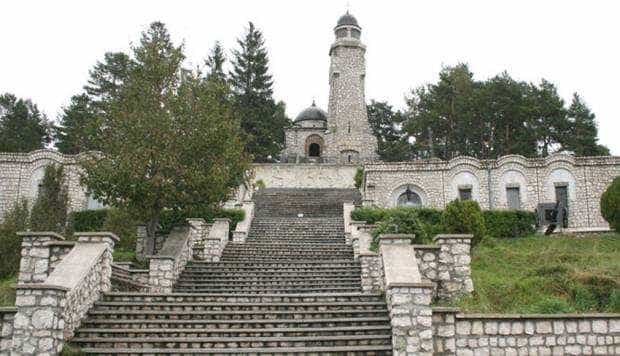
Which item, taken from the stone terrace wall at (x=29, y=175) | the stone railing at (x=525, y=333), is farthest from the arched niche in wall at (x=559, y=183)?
the stone terrace wall at (x=29, y=175)

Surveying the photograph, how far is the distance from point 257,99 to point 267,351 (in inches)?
1559

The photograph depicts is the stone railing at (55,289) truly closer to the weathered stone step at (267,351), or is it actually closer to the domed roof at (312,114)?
the weathered stone step at (267,351)

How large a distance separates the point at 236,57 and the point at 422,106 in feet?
53.5

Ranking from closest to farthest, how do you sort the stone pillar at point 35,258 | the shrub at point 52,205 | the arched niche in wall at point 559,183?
the stone pillar at point 35,258 → the shrub at point 52,205 → the arched niche in wall at point 559,183

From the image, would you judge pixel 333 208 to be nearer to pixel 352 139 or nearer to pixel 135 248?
pixel 135 248

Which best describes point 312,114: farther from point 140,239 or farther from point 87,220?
point 140,239

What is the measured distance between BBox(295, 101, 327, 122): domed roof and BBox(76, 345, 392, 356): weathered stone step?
4127 cm

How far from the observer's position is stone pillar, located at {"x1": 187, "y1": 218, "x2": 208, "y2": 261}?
16078 mm

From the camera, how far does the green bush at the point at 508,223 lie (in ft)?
75.4

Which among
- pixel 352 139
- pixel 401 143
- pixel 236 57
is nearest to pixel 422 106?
pixel 401 143

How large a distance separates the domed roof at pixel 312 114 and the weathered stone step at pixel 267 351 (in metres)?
41.3

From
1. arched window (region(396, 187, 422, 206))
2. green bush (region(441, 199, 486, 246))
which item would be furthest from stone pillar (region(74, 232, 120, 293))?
arched window (region(396, 187, 422, 206))

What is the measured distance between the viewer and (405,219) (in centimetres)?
1459

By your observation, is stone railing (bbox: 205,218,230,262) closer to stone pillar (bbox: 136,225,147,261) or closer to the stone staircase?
the stone staircase
